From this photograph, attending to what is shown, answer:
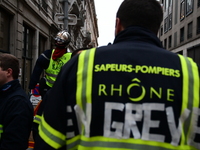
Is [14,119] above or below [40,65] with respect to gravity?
below

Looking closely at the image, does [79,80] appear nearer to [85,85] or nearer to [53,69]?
[85,85]

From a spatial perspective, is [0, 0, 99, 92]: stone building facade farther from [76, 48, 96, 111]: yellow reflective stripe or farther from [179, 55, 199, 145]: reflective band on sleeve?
[179, 55, 199, 145]: reflective band on sleeve

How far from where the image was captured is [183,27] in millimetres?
34688

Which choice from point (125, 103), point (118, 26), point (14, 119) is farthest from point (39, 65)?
point (125, 103)

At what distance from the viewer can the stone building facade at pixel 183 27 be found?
2988 centimetres

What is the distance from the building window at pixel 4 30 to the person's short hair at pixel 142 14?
9.04 metres

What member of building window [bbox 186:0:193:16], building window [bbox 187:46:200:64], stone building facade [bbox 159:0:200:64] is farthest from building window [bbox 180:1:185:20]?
building window [bbox 187:46:200:64]

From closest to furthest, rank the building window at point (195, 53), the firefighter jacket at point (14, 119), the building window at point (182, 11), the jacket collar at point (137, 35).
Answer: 1. the jacket collar at point (137, 35)
2. the firefighter jacket at point (14, 119)
3. the building window at point (195, 53)
4. the building window at point (182, 11)

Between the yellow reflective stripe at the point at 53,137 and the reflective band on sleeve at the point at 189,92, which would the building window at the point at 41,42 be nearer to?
the yellow reflective stripe at the point at 53,137

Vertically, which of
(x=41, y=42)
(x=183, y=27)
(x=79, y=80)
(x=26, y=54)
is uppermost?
(x=183, y=27)

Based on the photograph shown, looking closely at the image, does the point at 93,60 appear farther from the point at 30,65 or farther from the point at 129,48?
the point at 30,65

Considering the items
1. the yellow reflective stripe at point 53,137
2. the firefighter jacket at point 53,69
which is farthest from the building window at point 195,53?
the yellow reflective stripe at point 53,137

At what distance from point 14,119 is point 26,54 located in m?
10.9

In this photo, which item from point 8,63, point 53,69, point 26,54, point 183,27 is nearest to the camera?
point 8,63
